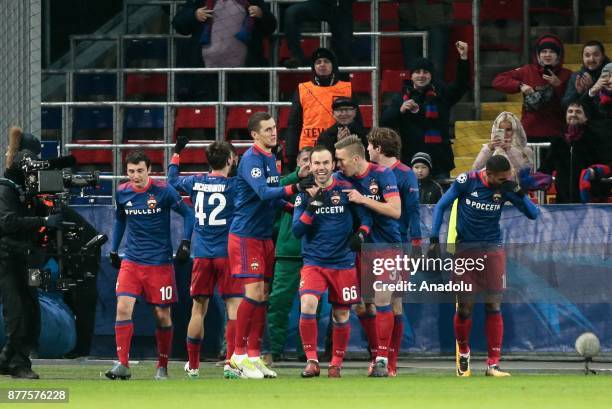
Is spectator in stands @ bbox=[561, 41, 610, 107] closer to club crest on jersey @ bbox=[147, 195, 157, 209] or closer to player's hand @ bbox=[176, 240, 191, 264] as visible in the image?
player's hand @ bbox=[176, 240, 191, 264]

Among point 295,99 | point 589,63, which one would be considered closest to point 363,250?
point 295,99

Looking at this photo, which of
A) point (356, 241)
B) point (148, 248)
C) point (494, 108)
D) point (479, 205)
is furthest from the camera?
point (494, 108)

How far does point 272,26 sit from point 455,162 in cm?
261

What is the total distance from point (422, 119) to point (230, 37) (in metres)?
2.85

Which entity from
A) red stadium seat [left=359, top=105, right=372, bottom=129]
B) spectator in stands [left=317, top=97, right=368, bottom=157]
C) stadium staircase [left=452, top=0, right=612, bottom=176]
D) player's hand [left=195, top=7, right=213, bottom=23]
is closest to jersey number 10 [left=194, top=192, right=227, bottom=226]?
spectator in stands [left=317, top=97, right=368, bottom=157]

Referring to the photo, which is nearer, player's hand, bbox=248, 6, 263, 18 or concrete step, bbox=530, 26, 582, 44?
player's hand, bbox=248, 6, 263, 18

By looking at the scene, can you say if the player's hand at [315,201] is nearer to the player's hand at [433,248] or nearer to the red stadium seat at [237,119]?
the player's hand at [433,248]

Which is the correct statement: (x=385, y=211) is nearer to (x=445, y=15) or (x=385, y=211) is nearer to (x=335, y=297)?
(x=335, y=297)

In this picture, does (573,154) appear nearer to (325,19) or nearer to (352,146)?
(352,146)

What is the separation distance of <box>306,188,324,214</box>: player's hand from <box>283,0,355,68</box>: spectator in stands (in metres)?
5.49

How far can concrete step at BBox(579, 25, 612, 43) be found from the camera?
21.5 metres

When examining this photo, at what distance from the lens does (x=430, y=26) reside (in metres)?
21.0

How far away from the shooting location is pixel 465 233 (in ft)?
49.0

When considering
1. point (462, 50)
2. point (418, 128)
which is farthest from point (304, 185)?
point (462, 50)
